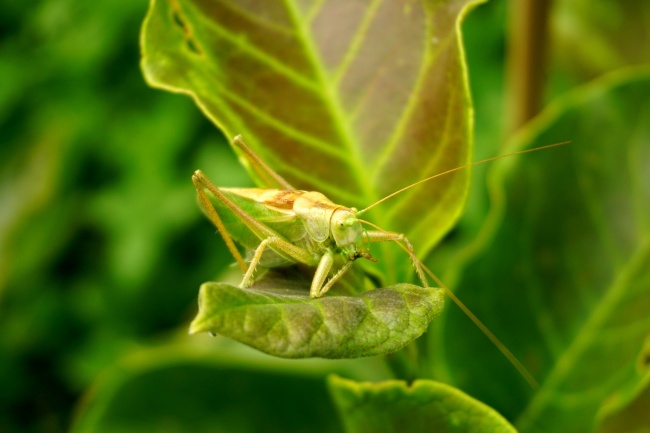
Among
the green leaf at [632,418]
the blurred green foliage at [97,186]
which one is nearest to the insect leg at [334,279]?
the green leaf at [632,418]

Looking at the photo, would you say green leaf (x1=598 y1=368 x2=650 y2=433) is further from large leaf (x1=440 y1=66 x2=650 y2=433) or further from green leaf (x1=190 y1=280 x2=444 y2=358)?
green leaf (x1=190 y1=280 x2=444 y2=358)

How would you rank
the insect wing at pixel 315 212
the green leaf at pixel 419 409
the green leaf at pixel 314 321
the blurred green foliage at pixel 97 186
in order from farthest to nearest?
the blurred green foliage at pixel 97 186, the insect wing at pixel 315 212, the green leaf at pixel 419 409, the green leaf at pixel 314 321

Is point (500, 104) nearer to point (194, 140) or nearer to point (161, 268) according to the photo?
point (194, 140)

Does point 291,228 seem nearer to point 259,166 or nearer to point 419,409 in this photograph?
point 259,166

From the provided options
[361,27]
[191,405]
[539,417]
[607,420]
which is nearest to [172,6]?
[361,27]

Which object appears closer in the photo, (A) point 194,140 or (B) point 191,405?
(B) point 191,405

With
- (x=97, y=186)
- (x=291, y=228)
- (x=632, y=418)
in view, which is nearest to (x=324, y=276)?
(x=291, y=228)

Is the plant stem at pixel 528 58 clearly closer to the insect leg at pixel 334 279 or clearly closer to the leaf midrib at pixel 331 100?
the leaf midrib at pixel 331 100
